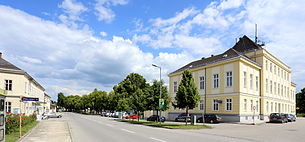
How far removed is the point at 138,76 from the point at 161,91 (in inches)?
1847

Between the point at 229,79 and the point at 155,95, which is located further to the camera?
the point at 229,79

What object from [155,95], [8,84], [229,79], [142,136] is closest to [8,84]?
[8,84]

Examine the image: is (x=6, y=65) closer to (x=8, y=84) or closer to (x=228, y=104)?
(x=8, y=84)

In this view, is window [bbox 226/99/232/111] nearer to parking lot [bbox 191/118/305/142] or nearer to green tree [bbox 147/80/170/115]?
green tree [bbox 147/80/170/115]

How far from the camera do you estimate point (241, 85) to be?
3472 cm

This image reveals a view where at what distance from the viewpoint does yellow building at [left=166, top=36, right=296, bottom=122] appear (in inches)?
1377

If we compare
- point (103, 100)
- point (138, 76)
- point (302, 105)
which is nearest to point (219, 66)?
point (138, 76)

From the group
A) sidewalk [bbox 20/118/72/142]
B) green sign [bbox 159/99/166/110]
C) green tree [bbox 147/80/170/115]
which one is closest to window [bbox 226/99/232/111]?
green tree [bbox 147/80/170/115]

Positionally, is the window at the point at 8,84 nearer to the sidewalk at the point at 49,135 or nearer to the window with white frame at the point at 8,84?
the window with white frame at the point at 8,84

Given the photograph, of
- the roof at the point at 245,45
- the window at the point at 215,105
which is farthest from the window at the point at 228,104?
the roof at the point at 245,45

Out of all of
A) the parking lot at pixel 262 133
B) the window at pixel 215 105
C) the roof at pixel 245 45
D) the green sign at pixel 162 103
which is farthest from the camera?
the roof at pixel 245 45

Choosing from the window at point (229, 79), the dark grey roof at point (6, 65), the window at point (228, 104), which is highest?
the dark grey roof at point (6, 65)

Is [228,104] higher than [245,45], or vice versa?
[245,45]

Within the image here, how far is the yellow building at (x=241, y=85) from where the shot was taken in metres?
35.0
